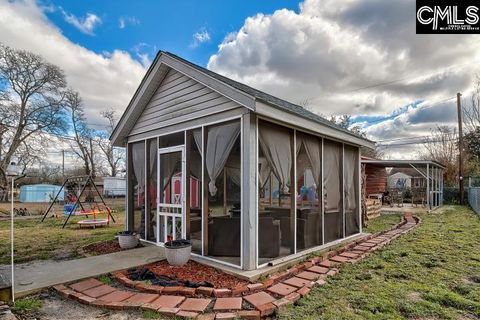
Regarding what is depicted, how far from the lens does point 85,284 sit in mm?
3818

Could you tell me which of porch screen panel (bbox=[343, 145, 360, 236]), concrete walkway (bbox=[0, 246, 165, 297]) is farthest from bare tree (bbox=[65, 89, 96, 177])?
porch screen panel (bbox=[343, 145, 360, 236])

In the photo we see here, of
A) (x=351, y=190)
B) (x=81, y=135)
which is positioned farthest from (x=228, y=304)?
(x=81, y=135)

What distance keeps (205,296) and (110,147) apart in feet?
99.6

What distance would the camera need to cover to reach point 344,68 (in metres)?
13.6

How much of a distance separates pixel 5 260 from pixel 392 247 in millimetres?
7931

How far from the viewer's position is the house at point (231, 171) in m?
4.33

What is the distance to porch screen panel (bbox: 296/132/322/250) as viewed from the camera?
5.36 m

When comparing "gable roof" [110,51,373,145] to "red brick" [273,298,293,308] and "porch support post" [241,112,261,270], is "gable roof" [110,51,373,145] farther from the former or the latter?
"red brick" [273,298,293,308]

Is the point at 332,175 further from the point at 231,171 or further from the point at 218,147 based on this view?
the point at 218,147

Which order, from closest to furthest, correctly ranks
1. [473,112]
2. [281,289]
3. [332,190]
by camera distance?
1. [281,289]
2. [332,190]
3. [473,112]

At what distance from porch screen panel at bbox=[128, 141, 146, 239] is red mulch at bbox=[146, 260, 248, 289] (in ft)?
→ 7.34

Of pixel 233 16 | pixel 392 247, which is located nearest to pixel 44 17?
pixel 233 16

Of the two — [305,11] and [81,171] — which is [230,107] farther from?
[81,171]

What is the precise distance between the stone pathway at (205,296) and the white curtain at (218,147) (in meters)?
1.73
